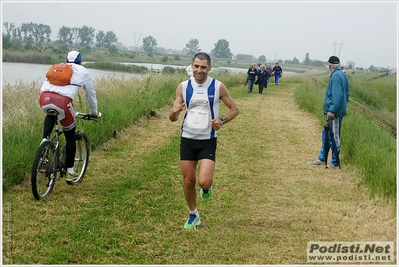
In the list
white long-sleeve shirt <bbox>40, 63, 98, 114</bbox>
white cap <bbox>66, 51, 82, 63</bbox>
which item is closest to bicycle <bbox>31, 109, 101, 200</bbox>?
white long-sleeve shirt <bbox>40, 63, 98, 114</bbox>

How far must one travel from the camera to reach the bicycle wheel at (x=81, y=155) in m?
7.00

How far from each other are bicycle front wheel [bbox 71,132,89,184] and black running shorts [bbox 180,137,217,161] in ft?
7.42

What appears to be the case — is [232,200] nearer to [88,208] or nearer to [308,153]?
[88,208]

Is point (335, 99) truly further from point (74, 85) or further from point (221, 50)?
point (221, 50)

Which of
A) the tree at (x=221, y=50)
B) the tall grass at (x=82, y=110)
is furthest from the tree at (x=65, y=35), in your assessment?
the tall grass at (x=82, y=110)

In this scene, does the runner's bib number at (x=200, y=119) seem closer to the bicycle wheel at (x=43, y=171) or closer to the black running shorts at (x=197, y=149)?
the black running shorts at (x=197, y=149)

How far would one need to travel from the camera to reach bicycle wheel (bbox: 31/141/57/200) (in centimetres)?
572

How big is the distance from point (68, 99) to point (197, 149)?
1865mm

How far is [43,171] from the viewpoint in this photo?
5.89 meters

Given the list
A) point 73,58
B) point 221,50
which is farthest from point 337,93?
point 221,50

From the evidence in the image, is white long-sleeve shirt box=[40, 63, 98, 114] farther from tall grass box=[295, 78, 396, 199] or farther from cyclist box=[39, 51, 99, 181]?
tall grass box=[295, 78, 396, 199]

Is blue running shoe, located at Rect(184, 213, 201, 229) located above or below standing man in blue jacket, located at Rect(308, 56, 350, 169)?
below

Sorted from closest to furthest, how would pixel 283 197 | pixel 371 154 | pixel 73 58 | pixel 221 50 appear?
pixel 73 58 < pixel 283 197 < pixel 371 154 < pixel 221 50

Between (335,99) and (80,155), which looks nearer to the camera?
(80,155)
